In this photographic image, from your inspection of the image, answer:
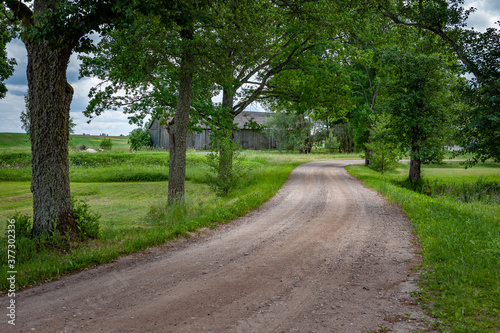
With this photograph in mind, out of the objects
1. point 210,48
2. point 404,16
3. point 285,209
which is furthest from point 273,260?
point 404,16

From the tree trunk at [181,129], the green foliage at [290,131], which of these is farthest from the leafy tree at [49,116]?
the green foliage at [290,131]

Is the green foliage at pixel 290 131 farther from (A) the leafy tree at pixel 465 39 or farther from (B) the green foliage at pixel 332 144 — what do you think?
(A) the leafy tree at pixel 465 39

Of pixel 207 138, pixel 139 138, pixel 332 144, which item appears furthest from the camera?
pixel 332 144

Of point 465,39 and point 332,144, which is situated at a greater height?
point 465,39

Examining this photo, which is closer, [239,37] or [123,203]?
[239,37]

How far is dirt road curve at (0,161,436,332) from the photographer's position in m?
4.02

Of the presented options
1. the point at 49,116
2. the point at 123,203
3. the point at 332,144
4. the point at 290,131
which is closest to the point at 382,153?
the point at 123,203

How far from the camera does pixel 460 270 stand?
5.47 metres

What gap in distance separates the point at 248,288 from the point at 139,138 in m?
46.0

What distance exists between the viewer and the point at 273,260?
6.30 m

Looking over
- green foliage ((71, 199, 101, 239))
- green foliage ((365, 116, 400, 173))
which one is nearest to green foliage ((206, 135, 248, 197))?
green foliage ((71, 199, 101, 239))

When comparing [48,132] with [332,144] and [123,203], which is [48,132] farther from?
[332,144]

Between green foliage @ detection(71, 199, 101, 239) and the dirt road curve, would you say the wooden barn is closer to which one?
green foliage @ detection(71, 199, 101, 239)

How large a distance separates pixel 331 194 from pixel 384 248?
7223mm
